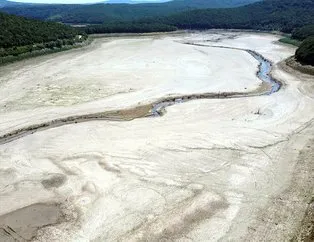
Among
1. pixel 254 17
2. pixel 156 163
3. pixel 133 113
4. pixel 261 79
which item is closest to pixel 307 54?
pixel 261 79

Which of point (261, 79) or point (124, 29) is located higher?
point (261, 79)

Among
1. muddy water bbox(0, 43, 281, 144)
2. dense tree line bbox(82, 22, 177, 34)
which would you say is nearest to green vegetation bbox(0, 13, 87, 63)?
dense tree line bbox(82, 22, 177, 34)

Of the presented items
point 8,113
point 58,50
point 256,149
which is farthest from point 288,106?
point 58,50

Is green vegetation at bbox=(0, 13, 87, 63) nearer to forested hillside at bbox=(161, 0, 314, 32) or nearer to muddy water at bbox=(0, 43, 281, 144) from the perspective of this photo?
muddy water at bbox=(0, 43, 281, 144)

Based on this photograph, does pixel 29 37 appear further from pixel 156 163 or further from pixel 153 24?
pixel 153 24

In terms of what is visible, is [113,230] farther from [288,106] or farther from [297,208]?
[288,106]
